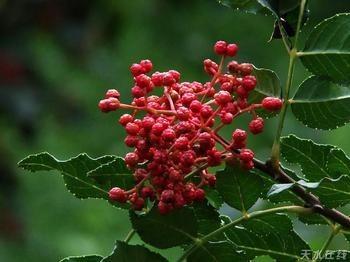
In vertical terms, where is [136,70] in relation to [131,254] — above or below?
above

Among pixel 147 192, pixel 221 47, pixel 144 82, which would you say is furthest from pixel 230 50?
pixel 147 192

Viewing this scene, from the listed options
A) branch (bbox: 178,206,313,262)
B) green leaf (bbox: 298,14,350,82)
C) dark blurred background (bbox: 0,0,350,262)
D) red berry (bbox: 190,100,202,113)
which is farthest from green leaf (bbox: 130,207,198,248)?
dark blurred background (bbox: 0,0,350,262)

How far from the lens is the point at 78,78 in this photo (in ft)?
20.2

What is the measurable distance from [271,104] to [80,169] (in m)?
0.24

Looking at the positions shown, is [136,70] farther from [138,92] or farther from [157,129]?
[157,129]

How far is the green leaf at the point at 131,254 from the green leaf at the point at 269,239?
4.4 inches

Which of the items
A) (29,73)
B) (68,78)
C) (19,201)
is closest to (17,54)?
(29,73)

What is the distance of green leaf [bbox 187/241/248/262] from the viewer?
108cm

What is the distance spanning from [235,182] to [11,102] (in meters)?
2.72

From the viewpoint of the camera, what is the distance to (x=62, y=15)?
4.02 m

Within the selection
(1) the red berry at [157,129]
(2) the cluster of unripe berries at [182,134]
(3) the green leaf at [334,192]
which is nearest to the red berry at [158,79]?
(2) the cluster of unripe berries at [182,134]

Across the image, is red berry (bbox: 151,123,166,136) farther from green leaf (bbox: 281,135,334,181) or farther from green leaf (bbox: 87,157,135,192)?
green leaf (bbox: 281,135,334,181)

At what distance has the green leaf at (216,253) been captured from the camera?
1085mm

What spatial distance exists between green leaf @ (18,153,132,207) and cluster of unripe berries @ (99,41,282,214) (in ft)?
0.12
